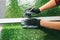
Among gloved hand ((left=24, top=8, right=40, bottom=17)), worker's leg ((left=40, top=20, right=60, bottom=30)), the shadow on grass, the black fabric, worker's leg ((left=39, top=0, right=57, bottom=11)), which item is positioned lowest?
the shadow on grass

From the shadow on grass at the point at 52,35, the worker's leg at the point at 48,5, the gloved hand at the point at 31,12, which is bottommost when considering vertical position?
the shadow on grass at the point at 52,35

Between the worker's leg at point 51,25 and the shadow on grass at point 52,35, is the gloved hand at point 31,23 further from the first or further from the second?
the shadow on grass at point 52,35

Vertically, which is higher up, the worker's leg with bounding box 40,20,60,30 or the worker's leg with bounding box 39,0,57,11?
the worker's leg with bounding box 39,0,57,11

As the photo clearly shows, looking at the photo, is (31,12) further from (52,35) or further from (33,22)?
(52,35)

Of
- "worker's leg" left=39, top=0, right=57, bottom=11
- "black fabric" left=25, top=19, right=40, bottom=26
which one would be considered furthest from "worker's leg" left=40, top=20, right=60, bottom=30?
"worker's leg" left=39, top=0, right=57, bottom=11

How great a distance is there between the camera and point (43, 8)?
2.94 metres

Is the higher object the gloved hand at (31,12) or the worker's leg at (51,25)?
the gloved hand at (31,12)

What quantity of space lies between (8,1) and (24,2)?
283mm

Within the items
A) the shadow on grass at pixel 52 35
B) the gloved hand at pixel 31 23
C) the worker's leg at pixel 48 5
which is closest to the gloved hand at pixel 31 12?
the worker's leg at pixel 48 5

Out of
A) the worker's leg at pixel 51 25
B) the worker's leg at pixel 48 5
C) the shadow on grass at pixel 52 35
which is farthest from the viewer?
the worker's leg at pixel 48 5

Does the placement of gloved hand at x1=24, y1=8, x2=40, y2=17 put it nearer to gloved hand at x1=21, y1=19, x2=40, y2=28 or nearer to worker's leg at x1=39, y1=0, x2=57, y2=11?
worker's leg at x1=39, y1=0, x2=57, y2=11

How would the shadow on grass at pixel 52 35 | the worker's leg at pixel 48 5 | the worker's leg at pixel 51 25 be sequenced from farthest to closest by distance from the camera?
the worker's leg at pixel 48 5 < the shadow on grass at pixel 52 35 < the worker's leg at pixel 51 25

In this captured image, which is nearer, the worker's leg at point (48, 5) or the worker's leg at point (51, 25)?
the worker's leg at point (51, 25)

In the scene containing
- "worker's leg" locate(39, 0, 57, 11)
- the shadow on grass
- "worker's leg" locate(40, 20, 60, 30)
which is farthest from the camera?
"worker's leg" locate(39, 0, 57, 11)
